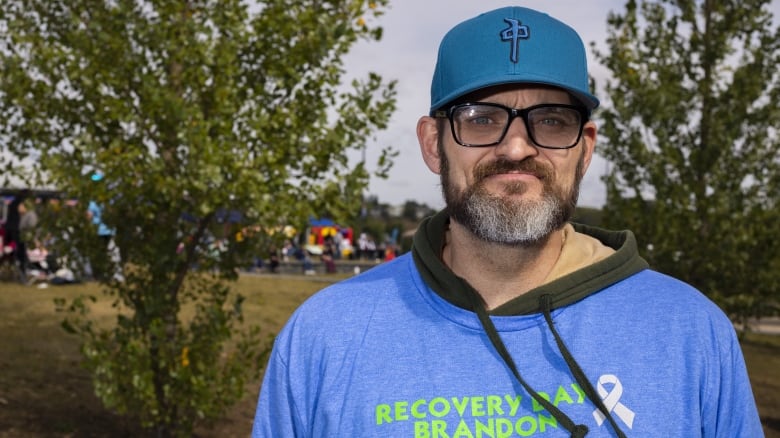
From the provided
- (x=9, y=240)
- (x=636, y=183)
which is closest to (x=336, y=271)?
(x=9, y=240)

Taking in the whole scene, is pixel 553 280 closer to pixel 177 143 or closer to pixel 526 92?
pixel 526 92

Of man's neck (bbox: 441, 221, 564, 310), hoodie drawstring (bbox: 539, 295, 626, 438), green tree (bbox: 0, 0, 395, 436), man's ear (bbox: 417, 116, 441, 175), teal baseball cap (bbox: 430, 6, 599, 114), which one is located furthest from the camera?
green tree (bbox: 0, 0, 395, 436)

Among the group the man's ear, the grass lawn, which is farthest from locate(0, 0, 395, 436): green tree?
the man's ear

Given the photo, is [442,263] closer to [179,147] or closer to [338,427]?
[338,427]

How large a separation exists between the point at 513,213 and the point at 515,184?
2.9 inches

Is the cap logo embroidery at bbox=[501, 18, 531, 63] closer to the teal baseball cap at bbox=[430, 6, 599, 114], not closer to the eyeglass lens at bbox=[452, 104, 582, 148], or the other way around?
the teal baseball cap at bbox=[430, 6, 599, 114]

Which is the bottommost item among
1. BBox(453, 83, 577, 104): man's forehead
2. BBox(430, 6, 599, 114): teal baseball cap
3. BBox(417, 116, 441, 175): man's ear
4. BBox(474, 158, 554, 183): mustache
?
BBox(474, 158, 554, 183): mustache

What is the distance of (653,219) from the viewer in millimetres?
9172

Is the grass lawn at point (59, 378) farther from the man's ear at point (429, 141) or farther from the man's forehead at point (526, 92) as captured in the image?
the man's forehead at point (526, 92)

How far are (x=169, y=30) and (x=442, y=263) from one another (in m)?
5.06

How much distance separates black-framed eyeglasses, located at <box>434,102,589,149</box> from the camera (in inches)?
90.7

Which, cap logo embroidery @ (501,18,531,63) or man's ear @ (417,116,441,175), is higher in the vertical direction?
cap logo embroidery @ (501,18,531,63)

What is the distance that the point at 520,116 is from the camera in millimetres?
2301

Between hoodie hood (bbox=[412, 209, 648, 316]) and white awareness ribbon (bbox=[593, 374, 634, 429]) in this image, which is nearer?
white awareness ribbon (bbox=[593, 374, 634, 429])
